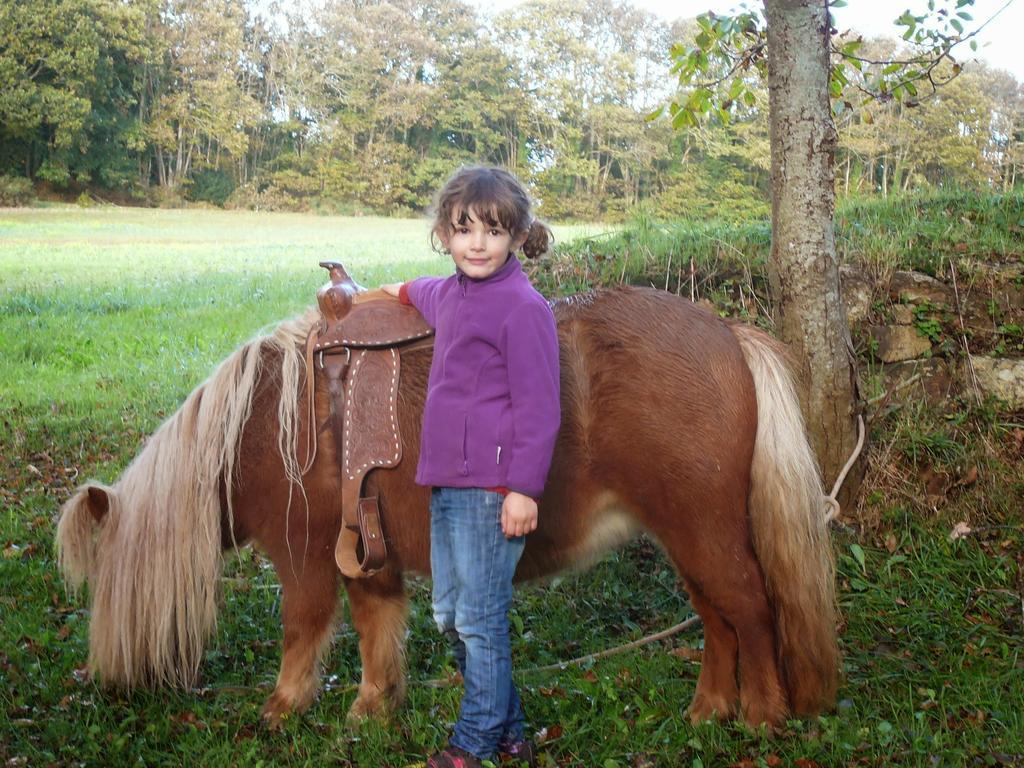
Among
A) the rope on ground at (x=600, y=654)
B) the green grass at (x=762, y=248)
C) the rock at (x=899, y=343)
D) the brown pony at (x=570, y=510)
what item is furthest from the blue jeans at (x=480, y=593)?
the green grass at (x=762, y=248)

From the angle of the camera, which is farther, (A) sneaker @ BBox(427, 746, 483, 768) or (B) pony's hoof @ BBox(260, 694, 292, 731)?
(B) pony's hoof @ BBox(260, 694, 292, 731)

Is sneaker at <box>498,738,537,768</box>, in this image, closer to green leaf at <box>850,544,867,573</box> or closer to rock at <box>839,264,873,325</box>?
green leaf at <box>850,544,867,573</box>

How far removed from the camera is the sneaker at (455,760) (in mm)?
2473

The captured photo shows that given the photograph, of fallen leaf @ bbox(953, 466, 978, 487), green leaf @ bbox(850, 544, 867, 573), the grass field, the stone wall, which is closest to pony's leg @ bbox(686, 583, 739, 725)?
the grass field

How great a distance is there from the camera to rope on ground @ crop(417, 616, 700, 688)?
326 cm

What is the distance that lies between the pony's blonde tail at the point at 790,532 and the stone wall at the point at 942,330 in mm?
2059

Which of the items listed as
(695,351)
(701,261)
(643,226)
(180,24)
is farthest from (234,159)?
(695,351)

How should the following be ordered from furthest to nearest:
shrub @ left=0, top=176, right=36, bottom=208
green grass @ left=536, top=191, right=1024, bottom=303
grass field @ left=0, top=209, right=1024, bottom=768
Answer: shrub @ left=0, top=176, right=36, bottom=208, green grass @ left=536, top=191, right=1024, bottom=303, grass field @ left=0, top=209, right=1024, bottom=768

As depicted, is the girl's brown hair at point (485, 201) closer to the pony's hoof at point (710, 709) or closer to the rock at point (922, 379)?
the pony's hoof at point (710, 709)

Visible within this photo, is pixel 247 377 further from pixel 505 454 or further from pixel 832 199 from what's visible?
pixel 832 199

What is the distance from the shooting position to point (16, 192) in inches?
575

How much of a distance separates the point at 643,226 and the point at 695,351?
403 centimetres

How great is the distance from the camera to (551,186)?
1035 cm

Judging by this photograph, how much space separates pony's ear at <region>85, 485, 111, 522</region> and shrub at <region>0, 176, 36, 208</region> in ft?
44.6
